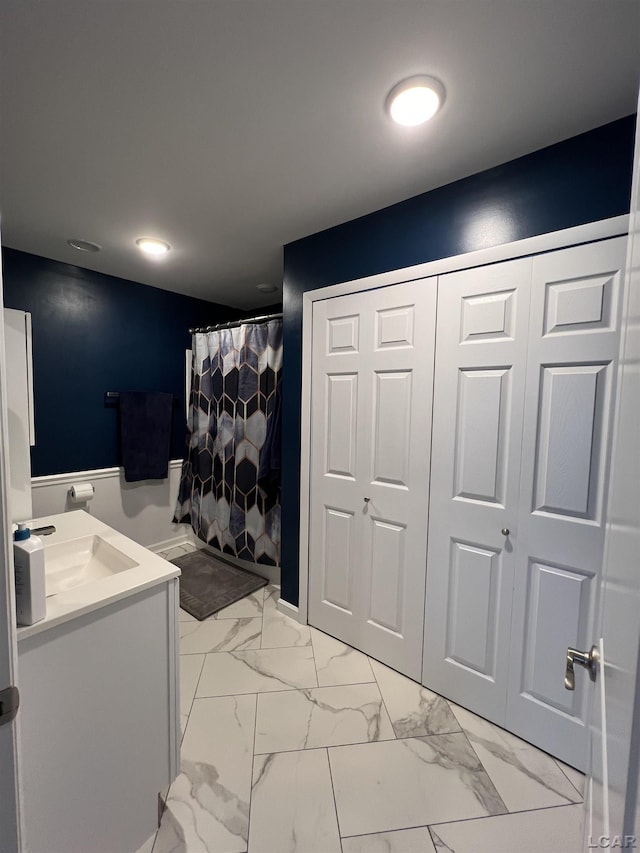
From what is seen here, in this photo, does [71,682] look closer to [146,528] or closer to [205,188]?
[205,188]

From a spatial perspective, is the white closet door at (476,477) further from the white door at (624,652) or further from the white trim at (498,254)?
the white door at (624,652)

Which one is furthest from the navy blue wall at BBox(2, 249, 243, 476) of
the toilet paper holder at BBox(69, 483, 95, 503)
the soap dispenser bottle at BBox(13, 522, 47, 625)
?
the soap dispenser bottle at BBox(13, 522, 47, 625)

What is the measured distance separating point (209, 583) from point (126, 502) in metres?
1.00

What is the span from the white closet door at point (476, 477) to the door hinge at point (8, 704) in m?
1.48

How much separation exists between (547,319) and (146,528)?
3228 mm

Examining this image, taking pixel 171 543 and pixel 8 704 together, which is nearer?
pixel 8 704

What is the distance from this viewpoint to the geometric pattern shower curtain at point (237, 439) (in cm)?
249

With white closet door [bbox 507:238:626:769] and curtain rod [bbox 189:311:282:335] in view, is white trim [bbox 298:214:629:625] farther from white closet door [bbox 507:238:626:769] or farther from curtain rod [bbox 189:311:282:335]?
curtain rod [bbox 189:311:282:335]

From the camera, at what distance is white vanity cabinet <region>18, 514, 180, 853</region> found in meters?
0.86

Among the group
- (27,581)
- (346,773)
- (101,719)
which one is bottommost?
(346,773)

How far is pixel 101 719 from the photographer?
977mm

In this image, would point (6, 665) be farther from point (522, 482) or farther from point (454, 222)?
point (454, 222)

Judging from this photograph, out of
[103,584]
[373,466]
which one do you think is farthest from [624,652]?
[373,466]

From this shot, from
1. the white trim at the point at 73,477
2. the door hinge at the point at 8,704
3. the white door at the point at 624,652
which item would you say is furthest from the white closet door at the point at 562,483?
the white trim at the point at 73,477
